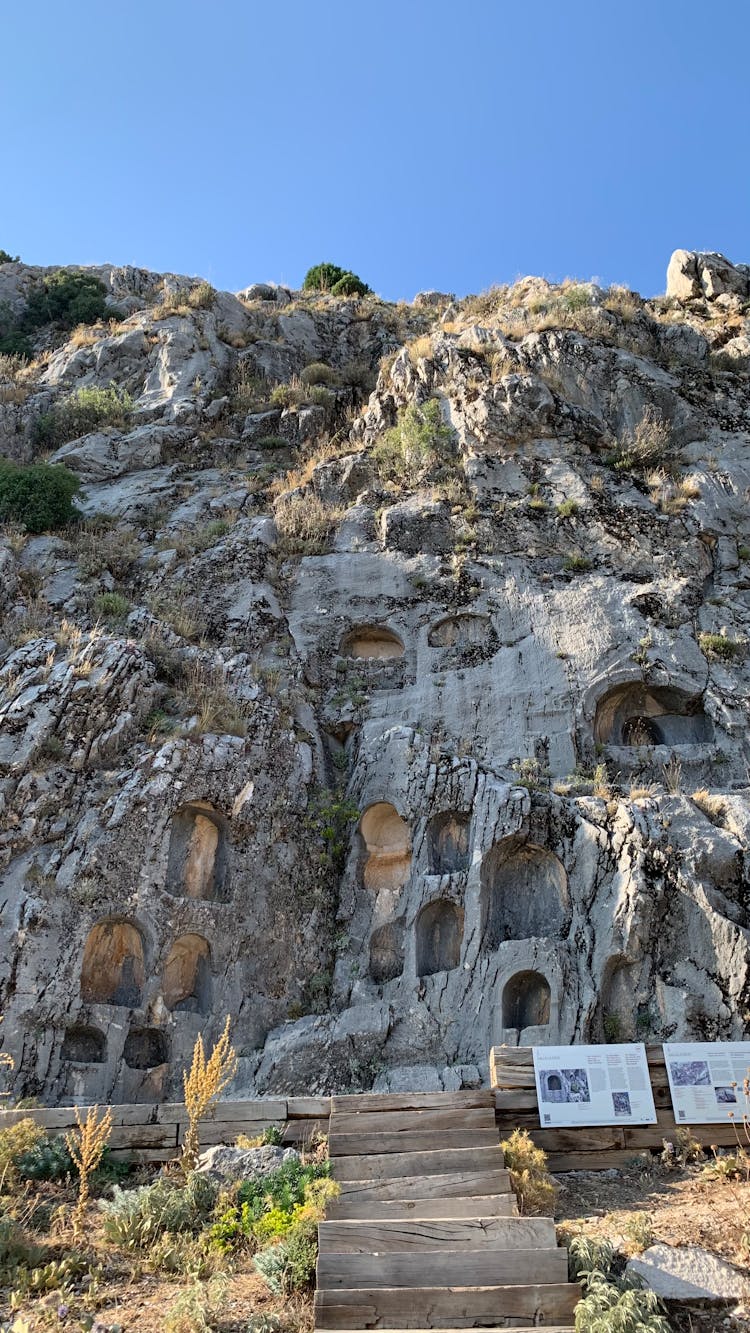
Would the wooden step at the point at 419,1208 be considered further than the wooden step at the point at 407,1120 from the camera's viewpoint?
No

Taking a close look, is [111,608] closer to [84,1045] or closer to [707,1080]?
[84,1045]

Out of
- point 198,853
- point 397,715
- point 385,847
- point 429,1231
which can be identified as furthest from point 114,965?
point 429,1231

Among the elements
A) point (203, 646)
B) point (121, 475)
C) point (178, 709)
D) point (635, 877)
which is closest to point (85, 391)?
point (121, 475)

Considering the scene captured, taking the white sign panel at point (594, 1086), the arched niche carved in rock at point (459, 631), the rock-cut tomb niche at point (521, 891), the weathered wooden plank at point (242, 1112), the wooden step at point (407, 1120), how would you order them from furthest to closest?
the arched niche carved in rock at point (459, 631), the rock-cut tomb niche at point (521, 891), the weathered wooden plank at point (242, 1112), the white sign panel at point (594, 1086), the wooden step at point (407, 1120)

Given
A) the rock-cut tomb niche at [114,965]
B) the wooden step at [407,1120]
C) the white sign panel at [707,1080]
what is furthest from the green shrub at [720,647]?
the rock-cut tomb niche at [114,965]

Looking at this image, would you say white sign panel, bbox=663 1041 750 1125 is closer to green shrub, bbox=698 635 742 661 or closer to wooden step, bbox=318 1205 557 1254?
wooden step, bbox=318 1205 557 1254

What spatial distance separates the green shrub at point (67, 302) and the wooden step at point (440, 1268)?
3411 cm

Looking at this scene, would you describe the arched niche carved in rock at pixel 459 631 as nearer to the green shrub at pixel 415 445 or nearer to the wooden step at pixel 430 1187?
the green shrub at pixel 415 445

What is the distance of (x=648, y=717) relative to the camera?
19.0m

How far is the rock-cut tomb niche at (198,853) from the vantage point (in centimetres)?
1598

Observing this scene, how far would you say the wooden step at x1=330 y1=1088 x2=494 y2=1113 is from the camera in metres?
10.1

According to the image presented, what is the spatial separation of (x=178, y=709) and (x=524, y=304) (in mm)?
17593

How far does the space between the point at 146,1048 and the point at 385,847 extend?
17.0ft

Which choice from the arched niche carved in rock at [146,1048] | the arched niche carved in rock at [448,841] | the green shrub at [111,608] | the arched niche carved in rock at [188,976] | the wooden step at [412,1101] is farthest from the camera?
the green shrub at [111,608]
